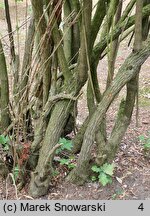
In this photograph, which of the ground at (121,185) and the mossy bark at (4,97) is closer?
the ground at (121,185)

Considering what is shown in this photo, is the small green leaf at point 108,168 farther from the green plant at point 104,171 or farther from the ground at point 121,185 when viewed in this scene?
the ground at point 121,185

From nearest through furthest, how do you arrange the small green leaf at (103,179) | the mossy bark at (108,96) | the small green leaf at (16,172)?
the mossy bark at (108,96), the small green leaf at (103,179), the small green leaf at (16,172)

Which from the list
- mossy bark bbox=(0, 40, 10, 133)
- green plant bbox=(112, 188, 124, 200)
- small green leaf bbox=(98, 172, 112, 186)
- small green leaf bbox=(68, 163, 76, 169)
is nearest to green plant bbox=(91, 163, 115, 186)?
small green leaf bbox=(98, 172, 112, 186)

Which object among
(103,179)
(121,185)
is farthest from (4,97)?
(121,185)

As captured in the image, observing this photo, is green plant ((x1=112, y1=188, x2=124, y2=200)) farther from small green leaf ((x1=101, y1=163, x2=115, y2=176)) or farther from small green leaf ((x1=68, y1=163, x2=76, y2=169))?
small green leaf ((x1=68, y1=163, x2=76, y2=169))

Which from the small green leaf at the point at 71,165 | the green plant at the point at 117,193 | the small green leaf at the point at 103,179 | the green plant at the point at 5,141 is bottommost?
the green plant at the point at 117,193

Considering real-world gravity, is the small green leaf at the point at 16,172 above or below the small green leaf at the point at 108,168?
below

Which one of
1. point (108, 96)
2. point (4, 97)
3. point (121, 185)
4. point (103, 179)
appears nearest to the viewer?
point (108, 96)

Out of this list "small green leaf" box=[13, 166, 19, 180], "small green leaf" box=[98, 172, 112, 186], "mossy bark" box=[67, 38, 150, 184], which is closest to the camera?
"mossy bark" box=[67, 38, 150, 184]

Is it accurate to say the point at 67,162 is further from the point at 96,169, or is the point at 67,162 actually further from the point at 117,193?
the point at 117,193

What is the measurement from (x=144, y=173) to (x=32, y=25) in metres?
1.43

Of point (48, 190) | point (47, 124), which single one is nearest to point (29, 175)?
point (48, 190)

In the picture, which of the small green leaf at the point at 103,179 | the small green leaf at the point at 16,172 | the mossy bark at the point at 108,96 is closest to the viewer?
the mossy bark at the point at 108,96

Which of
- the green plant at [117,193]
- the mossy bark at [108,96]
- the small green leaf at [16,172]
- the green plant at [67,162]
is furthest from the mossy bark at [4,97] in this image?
the green plant at [117,193]
